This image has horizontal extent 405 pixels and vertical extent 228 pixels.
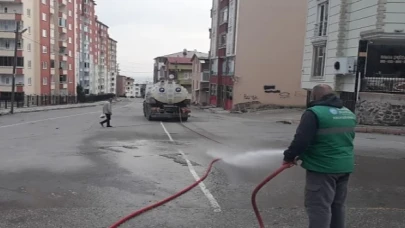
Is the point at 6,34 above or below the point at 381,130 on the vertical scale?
above

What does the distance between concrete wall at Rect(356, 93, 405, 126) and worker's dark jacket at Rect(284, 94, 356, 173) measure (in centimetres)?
1709

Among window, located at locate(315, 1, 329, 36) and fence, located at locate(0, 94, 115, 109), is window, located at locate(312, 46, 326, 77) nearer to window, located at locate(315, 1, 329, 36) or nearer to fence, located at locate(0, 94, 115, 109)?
window, located at locate(315, 1, 329, 36)

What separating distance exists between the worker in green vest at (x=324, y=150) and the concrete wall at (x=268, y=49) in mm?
34389

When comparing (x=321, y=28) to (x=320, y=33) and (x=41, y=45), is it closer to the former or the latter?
(x=320, y=33)

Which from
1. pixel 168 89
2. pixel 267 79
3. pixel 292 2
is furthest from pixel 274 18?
pixel 168 89

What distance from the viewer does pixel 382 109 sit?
19531 mm

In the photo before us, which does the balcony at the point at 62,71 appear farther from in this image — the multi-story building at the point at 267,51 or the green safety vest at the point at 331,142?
the green safety vest at the point at 331,142

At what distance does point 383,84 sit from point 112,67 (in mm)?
149075

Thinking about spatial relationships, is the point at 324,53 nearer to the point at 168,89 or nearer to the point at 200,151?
the point at 168,89

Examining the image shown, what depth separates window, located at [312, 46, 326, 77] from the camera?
25219mm

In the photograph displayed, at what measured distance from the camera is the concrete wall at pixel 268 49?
3825cm

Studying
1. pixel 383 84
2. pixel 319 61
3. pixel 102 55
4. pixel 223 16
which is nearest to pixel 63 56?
pixel 223 16

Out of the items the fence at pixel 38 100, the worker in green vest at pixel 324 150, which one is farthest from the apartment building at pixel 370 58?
the fence at pixel 38 100

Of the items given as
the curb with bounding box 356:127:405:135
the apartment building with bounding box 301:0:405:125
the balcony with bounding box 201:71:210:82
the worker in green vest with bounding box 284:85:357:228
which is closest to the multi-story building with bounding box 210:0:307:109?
the apartment building with bounding box 301:0:405:125
